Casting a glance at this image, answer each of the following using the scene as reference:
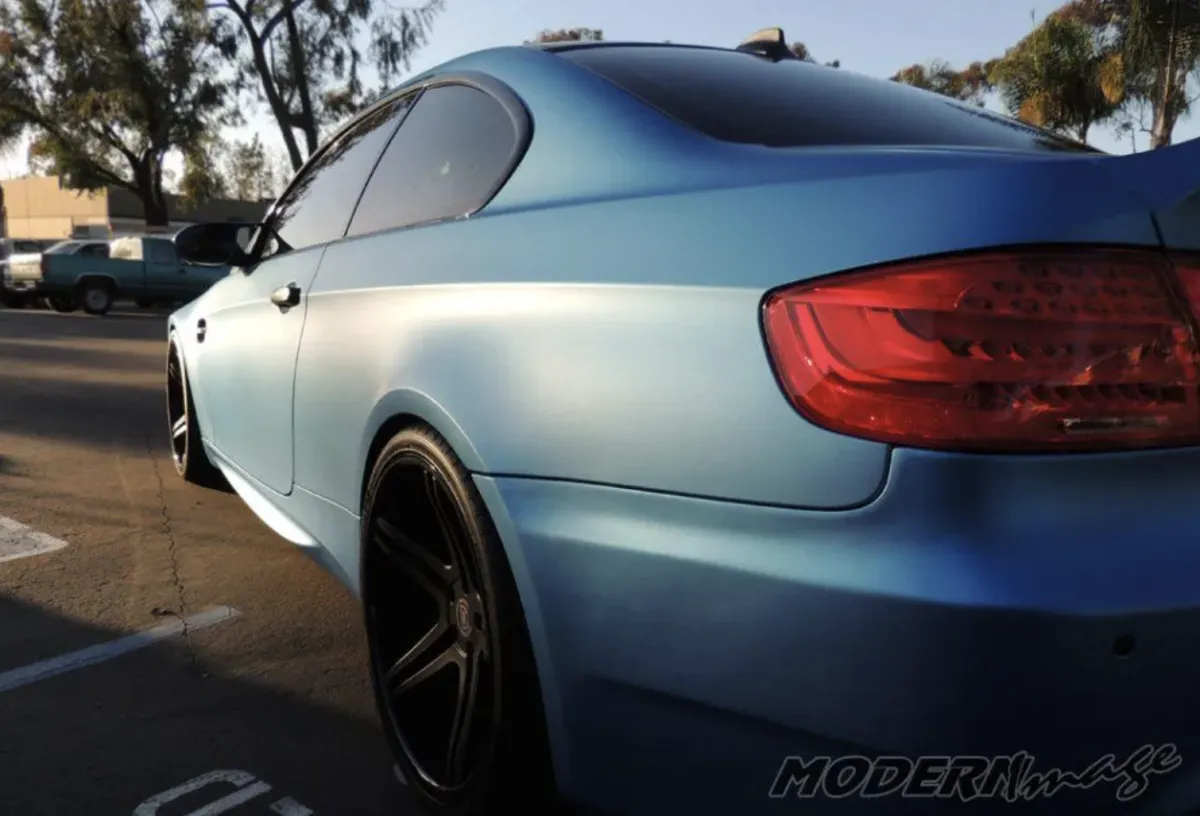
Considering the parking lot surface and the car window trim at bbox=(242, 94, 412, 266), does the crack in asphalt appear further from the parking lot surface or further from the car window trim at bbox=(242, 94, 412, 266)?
the car window trim at bbox=(242, 94, 412, 266)

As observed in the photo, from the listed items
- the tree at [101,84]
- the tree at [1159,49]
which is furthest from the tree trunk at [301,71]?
the tree at [1159,49]

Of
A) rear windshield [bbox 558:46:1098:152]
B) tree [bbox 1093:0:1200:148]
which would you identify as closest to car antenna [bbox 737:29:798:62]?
rear windshield [bbox 558:46:1098:152]

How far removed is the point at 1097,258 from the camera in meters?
1.36

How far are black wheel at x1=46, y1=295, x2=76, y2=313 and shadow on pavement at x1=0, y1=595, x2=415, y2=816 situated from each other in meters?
19.9

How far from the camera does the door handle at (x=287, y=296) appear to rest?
10.0 feet

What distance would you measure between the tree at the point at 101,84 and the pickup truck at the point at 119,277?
8.70 meters

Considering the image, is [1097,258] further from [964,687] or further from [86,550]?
[86,550]

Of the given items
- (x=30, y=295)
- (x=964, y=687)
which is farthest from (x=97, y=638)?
(x=30, y=295)

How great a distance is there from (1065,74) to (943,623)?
18.3 metres

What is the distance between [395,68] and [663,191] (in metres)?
28.3

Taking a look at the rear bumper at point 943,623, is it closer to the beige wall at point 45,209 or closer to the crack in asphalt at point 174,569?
the crack in asphalt at point 174,569

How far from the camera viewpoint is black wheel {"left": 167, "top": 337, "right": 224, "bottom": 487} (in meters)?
4.74

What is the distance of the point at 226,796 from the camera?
2373mm

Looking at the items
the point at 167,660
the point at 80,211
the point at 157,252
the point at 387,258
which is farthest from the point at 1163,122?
the point at 80,211
